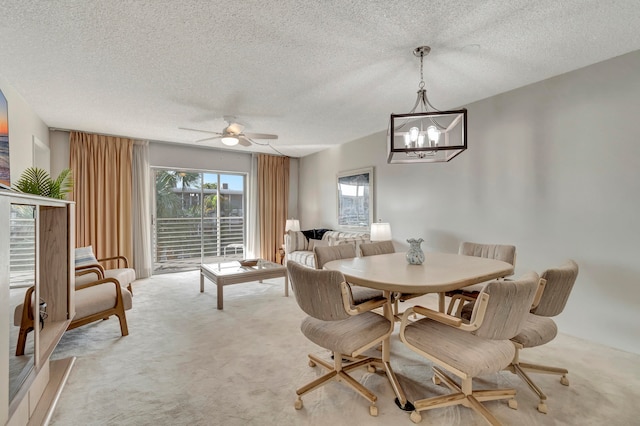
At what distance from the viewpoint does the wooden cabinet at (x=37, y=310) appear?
1136 mm

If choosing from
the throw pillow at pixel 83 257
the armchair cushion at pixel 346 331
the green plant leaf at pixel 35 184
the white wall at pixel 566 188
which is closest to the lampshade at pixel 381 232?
the white wall at pixel 566 188

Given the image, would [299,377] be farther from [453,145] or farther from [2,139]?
[2,139]

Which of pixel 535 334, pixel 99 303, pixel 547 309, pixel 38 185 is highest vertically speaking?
pixel 38 185

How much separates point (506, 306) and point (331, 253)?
57.9 inches

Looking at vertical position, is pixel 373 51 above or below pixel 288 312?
above

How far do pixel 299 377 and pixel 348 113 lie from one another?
3.04 m

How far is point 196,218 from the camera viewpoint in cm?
560

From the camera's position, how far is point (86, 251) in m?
3.66

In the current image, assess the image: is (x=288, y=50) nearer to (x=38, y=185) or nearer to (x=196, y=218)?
(x=38, y=185)

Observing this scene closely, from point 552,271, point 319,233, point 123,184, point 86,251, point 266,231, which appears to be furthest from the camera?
point 266,231

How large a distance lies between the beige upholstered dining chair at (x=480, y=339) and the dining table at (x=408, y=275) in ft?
0.49

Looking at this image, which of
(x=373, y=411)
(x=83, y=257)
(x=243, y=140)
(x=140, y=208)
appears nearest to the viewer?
(x=373, y=411)

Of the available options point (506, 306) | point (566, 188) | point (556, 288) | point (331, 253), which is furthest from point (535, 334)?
point (566, 188)

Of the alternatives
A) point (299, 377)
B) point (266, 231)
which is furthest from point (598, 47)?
point (266, 231)
